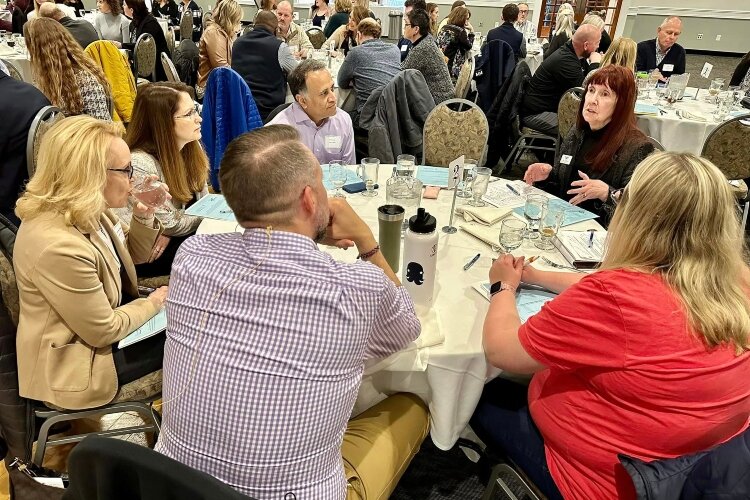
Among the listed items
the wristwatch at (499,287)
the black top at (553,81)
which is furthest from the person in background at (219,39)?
the wristwatch at (499,287)

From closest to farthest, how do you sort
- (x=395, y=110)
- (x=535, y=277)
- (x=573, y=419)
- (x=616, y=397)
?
(x=616, y=397)
(x=573, y=419)
(x=535, y=277)
(x=395, y=110)

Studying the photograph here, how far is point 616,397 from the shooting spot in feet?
3.91

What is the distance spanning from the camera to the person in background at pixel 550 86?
458cm

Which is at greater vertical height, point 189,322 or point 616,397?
point 189,322

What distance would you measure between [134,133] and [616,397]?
7.15 feet

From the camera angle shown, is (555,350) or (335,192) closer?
(555,350)

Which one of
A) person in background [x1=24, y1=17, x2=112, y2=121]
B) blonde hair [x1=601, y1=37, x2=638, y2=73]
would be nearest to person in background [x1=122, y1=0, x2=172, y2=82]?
person in background [x1=24, y1=17, x2=112, y2=121]

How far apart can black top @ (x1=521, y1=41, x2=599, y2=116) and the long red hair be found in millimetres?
2232

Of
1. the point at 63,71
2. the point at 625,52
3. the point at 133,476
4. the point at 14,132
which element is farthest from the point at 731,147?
the point at 63,71

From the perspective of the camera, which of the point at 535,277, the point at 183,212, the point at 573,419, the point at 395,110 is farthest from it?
the point at 395,110

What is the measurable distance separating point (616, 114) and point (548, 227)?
0.86 meters

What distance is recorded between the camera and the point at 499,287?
5.09 feet

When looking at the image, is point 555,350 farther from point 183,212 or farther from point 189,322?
point 183,212

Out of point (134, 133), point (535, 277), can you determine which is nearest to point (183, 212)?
point (134, 133)
